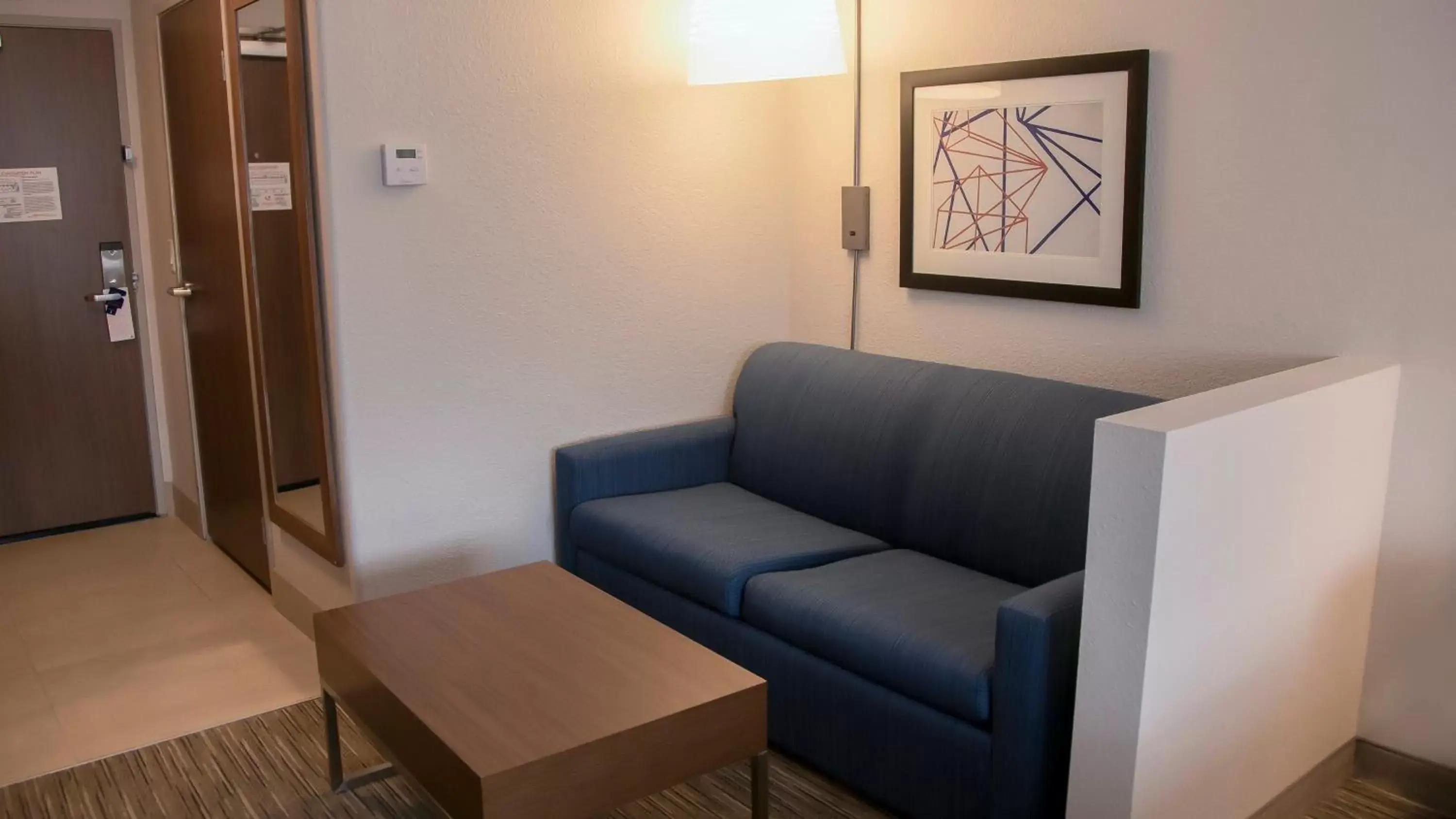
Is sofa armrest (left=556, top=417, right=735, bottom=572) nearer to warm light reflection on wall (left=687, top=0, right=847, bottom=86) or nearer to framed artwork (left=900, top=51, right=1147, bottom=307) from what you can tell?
framed artwork (left=900, top=51, right=1147, bottom=307)

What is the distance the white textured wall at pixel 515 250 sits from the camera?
306 cm

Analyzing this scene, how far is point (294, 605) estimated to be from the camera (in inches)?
142

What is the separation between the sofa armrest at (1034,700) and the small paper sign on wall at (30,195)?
12.4 ft

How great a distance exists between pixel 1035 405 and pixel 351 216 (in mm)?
1793

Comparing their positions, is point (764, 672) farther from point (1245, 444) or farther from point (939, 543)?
point (1245, 444)

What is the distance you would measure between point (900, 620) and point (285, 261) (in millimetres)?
1981

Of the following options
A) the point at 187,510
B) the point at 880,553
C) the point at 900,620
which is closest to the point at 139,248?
the point at 187,510

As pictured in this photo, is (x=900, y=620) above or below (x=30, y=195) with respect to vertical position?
below

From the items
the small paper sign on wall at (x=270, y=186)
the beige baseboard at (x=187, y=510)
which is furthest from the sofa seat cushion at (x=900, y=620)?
the beige baseboard at (x=187, y=510)

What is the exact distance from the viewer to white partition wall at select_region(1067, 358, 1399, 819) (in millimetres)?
1943

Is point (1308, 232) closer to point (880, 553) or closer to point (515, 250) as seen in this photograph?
point (880, 553)

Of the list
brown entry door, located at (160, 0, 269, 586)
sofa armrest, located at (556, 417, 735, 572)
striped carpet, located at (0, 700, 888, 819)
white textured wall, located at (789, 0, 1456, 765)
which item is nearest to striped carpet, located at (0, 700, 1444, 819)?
striped carpet, located at (0, 700, 888, 819)

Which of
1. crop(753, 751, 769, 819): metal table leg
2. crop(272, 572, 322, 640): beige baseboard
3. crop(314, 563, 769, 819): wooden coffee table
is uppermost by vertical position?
crop(314, 563, 769, 819): wooden coffee table

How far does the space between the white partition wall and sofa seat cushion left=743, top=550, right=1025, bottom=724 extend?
0.26 metres
